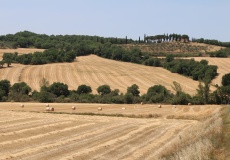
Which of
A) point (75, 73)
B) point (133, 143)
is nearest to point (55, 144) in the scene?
point (133, 143)

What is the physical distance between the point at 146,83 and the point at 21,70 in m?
35.9

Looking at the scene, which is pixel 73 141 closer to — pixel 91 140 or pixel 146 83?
pixel 91 140

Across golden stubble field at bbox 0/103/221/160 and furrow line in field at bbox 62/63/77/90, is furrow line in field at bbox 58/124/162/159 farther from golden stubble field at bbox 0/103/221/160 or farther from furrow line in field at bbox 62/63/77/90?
furrow line in field at bbox 62/63/77/90

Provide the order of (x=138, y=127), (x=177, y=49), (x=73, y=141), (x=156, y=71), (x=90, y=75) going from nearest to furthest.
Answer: (x=73, y=141), (x=138, y=127), (x=90, y=75), (x=156, y=71), (x=177, y=49)

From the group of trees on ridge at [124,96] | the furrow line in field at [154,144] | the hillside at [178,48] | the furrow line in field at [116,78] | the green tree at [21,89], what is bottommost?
the furrow line in field at [154,144]

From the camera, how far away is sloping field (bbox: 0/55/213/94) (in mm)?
100438

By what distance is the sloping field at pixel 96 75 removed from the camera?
100 meters

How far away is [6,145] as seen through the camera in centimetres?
2714

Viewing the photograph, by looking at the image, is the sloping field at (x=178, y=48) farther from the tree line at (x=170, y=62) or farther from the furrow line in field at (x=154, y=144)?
the furrow line in field at (x=154, y=144)

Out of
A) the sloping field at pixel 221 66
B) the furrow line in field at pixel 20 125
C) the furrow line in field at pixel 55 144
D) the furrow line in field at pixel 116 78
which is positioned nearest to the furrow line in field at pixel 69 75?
the furrow line in field at pixel 116 78

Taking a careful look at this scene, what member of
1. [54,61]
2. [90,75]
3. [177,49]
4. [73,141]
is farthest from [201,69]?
[73,141]

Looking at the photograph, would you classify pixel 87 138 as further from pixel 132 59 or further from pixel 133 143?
pixel 132 59

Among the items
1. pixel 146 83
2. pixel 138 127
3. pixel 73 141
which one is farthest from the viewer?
pixel 146 83

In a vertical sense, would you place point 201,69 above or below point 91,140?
above
